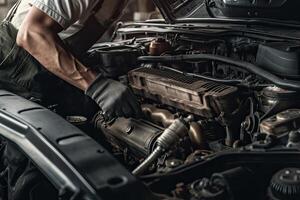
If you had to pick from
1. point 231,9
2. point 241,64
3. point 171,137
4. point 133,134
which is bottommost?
point 133,134

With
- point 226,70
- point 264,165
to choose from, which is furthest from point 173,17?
point 264,165

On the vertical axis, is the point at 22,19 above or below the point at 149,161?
above

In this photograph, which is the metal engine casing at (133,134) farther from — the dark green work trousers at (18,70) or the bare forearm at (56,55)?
the dark green work trousers at (18,70)

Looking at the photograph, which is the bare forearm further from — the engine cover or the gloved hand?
the engine cover

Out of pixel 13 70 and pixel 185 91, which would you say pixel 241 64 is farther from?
pixel 13 70

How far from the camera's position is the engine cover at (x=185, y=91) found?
148 centimetres

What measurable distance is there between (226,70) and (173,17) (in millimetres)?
679

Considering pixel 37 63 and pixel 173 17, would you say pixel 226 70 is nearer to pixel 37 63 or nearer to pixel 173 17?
pixel 173 17

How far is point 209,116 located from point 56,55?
0.69m

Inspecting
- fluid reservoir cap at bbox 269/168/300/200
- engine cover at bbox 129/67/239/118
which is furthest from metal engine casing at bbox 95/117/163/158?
fluid reservoir cap at bbox 269/168/300/200

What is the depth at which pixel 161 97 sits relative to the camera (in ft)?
5.73

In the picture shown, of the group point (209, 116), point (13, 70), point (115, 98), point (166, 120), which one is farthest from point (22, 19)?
point (209, 116)

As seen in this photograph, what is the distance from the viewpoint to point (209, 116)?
1.54 meters

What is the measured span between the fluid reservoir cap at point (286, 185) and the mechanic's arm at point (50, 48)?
3.04ft
